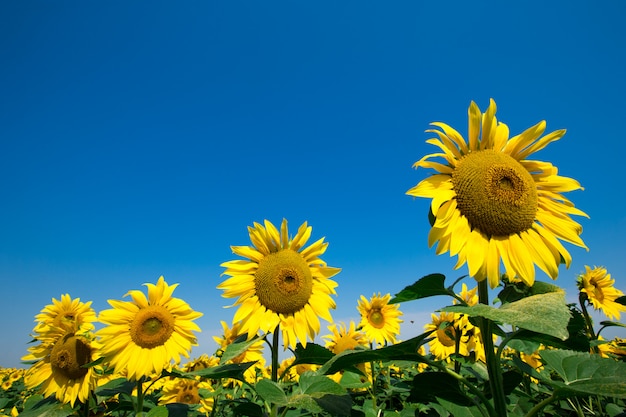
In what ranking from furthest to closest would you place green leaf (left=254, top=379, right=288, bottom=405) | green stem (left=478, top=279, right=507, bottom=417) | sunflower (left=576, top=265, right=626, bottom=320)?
sunflower (left=576, top=265, right=626, bottom=320) → green leaf (left=254, top=379, right=288, bottom=405) → green stem (left=478, top=279, right=507, bottom=417)

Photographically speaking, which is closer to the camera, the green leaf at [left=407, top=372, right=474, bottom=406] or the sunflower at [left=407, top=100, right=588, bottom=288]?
the green leaf at [left=407, top=372, right=474, bottom=406]

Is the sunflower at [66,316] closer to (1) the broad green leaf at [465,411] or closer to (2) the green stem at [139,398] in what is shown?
(2) the green stem at [139,398]

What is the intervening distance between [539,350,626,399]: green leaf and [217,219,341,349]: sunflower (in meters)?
2.32

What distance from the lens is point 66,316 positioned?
5.48 metres

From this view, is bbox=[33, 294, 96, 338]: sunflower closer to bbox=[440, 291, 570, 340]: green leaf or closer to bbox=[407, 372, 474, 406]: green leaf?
bbox=[407, 372, 474, 406]: green leaf

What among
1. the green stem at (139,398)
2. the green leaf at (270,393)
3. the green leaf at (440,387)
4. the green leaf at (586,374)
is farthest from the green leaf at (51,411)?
the green leaf at (586,374)

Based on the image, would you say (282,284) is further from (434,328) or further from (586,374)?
(586,374)

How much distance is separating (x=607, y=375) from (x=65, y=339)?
5671 mm

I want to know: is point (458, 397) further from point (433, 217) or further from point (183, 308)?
point (183, 308)

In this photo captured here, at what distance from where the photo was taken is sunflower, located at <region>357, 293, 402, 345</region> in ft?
28.6

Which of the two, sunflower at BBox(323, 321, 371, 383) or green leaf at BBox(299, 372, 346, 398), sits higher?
sunflower at BBox(323, 321, 371, 383)

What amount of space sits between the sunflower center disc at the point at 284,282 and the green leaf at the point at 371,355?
214 cm

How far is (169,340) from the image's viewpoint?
4.89 meters

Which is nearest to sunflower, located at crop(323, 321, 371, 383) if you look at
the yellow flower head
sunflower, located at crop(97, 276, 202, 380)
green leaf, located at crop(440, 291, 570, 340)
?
the yellow flower head
